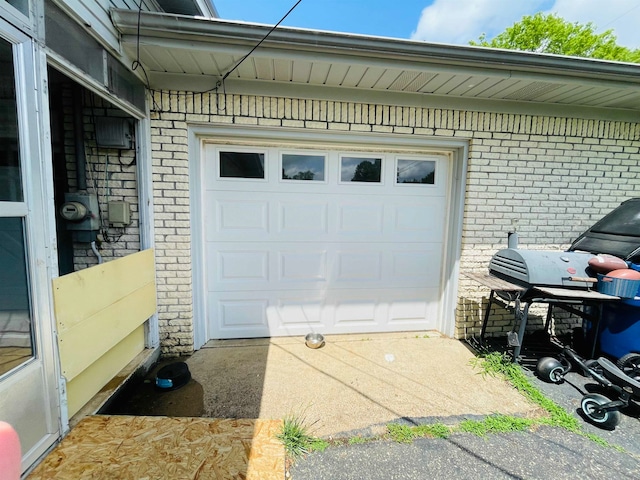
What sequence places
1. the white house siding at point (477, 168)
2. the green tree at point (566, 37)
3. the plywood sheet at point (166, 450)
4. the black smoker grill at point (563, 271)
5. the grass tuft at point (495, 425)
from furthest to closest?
the green tree at point (566, 37), the white house siding at point (477, 168), the black smoker grill at point (563, 271), the grass tuft at point (495, 425), the plywood sheet at point (166, 450)

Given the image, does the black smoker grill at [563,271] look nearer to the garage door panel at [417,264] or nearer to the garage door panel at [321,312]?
the garage door panel at [417,264]

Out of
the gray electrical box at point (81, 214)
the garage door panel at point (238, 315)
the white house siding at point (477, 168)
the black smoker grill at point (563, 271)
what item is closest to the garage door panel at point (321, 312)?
the garage door panel at point (238, 315)

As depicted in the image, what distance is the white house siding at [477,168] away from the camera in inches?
114

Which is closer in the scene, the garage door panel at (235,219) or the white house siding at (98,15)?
the white house siding at (98,15)

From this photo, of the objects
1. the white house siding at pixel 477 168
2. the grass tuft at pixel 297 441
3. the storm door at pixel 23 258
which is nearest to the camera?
the storm door at pixel 23 258

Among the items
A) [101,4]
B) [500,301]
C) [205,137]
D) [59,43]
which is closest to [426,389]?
[500,301]

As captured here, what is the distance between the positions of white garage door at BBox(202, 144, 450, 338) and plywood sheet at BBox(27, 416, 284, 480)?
1509 millimetres

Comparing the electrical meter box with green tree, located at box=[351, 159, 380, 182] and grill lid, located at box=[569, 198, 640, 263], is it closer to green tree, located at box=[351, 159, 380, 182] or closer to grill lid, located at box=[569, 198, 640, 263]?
green tree, located at box=[351, 159, 380, 182]

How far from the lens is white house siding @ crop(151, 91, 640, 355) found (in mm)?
2906

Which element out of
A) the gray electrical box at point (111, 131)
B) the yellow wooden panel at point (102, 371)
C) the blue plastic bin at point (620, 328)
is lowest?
the yellow wooden panel at point (102, 371)

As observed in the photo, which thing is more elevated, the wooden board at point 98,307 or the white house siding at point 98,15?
the white house siding at point 98,15

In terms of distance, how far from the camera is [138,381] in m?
2.62

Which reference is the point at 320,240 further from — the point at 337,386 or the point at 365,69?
the point at 365,69

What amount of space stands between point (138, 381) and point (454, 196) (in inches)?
153
